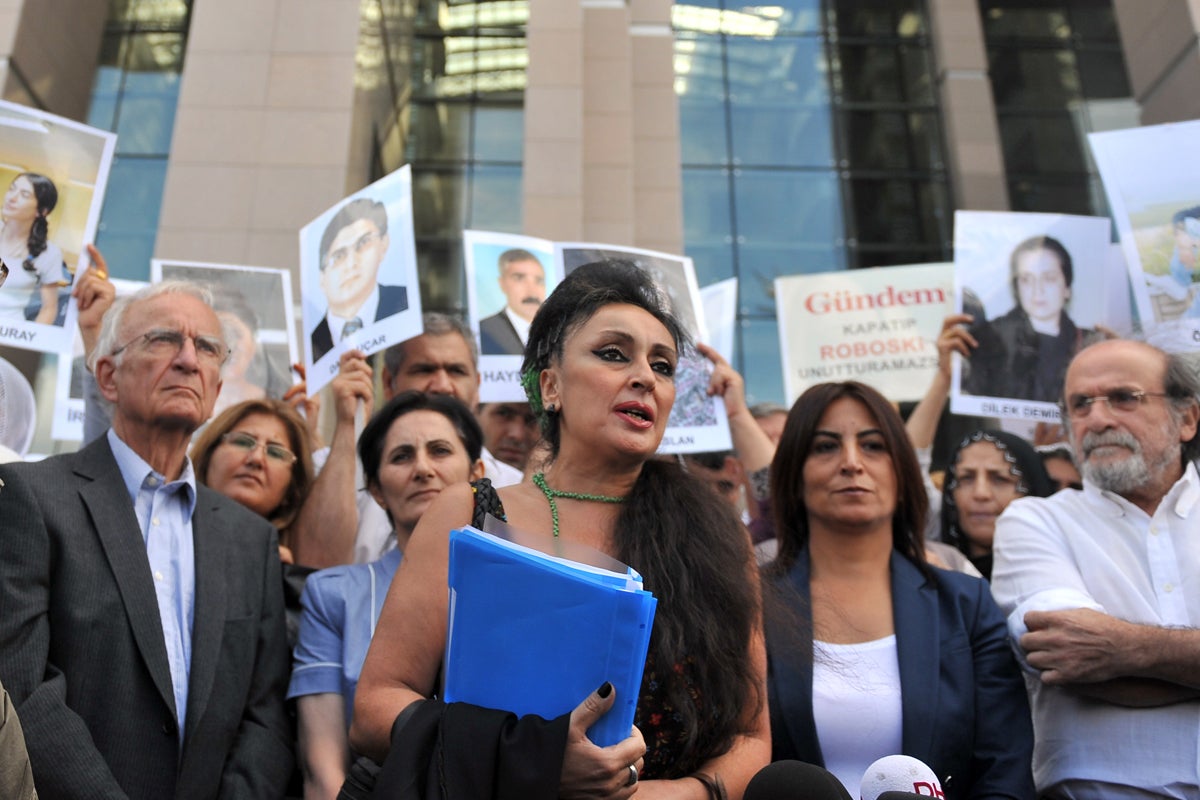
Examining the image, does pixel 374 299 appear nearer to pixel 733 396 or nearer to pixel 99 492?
pixel 733 396

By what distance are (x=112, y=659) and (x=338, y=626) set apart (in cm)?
64

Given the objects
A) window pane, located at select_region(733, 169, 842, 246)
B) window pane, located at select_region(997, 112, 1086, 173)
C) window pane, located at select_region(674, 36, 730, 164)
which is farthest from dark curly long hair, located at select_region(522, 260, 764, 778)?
window pane, located at select_region(997, 112, 1086, 173)

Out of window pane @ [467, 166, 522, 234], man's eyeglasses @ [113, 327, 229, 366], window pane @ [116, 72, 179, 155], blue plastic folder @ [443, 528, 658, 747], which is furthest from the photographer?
window pane @ [467, 166, 522, 234]

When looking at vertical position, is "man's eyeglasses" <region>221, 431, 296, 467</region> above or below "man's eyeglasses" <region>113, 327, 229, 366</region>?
below

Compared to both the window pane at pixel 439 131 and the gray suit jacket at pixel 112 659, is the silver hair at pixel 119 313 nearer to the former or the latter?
the gray suit jacket at pixel 112 659

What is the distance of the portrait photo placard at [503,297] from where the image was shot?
485 cm

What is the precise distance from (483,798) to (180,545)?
1.49 meters

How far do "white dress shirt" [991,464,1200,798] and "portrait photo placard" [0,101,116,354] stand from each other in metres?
3.54

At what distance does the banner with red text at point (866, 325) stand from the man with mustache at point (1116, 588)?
2590mm

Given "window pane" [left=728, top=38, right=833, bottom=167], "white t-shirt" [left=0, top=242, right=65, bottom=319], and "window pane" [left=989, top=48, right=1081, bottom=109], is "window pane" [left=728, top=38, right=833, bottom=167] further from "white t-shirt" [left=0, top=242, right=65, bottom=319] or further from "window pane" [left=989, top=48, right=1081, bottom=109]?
"white t-shirt" [left=0, top=242, right=65, bottom=319]

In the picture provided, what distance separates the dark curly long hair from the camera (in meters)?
1.95

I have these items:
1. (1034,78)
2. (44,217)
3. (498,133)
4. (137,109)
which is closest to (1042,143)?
(1034,78)

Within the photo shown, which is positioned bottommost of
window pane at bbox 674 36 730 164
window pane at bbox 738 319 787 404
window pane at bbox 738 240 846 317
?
window pane at bbox 738 319 787 404

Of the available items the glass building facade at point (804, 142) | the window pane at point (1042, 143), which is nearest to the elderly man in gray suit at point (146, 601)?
the glass building facade at point (804, 142)
